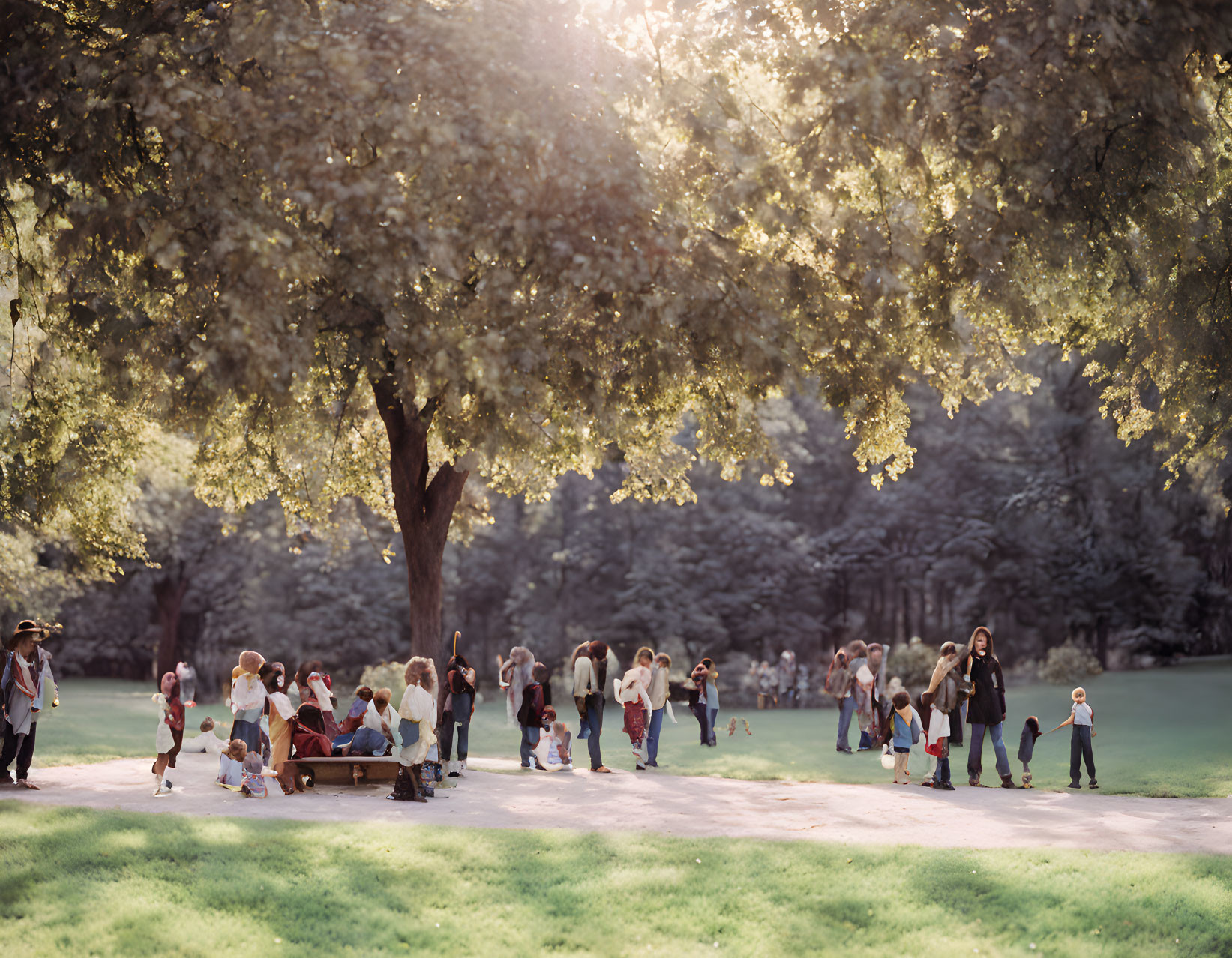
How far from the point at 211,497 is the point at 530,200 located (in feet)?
35.8

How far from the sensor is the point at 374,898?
27.8 feet

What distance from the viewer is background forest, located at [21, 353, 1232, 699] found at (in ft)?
130

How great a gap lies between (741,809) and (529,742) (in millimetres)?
5095

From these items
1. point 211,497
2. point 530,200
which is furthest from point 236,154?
point 211,497

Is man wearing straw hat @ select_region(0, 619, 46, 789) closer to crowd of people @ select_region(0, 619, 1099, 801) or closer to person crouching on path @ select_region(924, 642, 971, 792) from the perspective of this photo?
crowd of people @ select_region(0, 619, 1099, 801)

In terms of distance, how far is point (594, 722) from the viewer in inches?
647

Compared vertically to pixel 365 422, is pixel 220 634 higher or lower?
lower

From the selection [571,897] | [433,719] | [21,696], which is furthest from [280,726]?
[571,897]

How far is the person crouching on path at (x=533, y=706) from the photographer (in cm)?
1638

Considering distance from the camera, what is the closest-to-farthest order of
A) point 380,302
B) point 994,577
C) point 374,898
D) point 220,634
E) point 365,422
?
point 374,898, point 380,302, point 365,422, point 994,577, point 220,634

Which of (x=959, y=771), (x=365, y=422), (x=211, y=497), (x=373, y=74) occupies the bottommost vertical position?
(x=959, y=771)

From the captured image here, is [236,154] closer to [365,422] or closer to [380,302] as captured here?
[380,302]

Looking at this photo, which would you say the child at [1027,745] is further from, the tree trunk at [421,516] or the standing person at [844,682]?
the tree trunk at [421,516]

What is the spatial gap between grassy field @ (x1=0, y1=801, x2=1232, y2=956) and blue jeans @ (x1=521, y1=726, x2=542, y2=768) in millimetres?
6868
